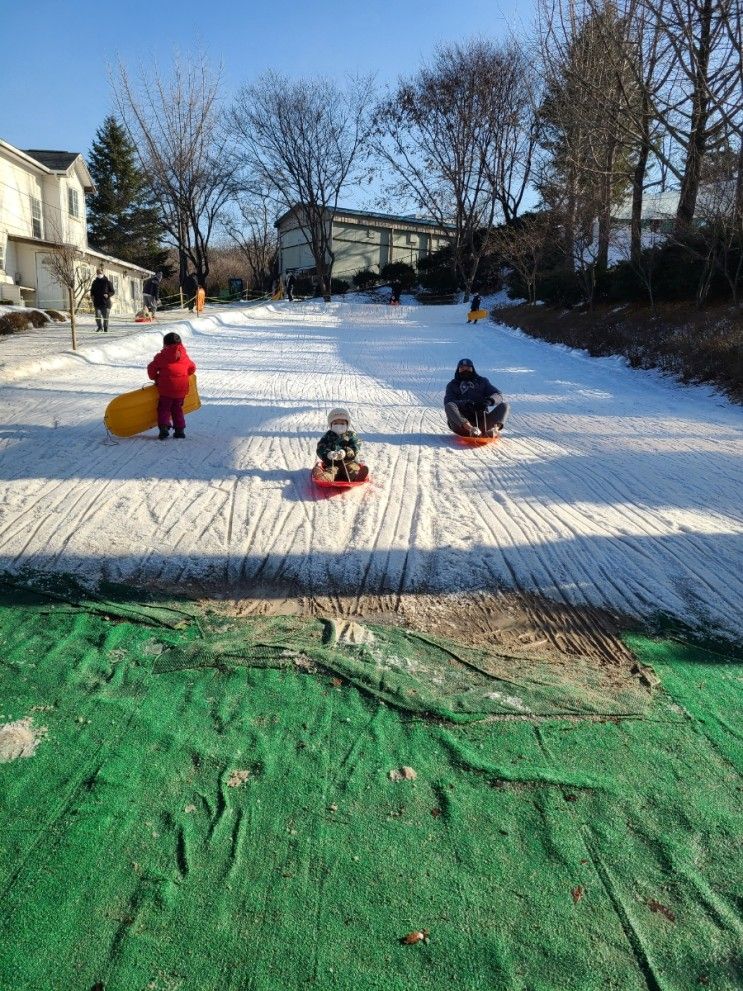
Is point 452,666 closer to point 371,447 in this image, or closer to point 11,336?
point 371,447

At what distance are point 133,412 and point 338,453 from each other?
3056mm

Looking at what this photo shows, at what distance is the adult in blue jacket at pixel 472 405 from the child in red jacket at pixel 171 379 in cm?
345

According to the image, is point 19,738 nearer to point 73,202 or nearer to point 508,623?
point 508,623

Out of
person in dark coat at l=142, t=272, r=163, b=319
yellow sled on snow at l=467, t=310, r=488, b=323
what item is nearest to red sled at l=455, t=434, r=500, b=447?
person in dark coat at l=142, t=272, r=163, b=319

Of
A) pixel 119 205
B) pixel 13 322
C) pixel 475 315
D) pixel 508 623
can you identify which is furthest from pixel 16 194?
pixel 508 623

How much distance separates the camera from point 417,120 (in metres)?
46.6

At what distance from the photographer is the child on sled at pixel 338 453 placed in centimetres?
721

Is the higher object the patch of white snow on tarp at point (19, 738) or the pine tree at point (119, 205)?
the pine tree at point (119, 205)

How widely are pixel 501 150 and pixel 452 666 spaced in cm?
4770

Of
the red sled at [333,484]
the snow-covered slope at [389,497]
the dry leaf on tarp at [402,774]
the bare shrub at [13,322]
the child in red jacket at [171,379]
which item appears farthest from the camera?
the bare shrub at [13,322]

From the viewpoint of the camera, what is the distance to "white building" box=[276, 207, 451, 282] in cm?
5822

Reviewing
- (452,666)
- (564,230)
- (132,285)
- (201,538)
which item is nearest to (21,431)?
(201,538)

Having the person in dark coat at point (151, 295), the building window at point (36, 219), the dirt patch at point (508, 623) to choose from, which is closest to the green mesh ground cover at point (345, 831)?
the dirt patch at point (508, 623)

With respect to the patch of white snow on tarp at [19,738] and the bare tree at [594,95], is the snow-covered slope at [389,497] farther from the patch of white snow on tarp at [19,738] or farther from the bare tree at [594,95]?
the bare tree at [594,95]
